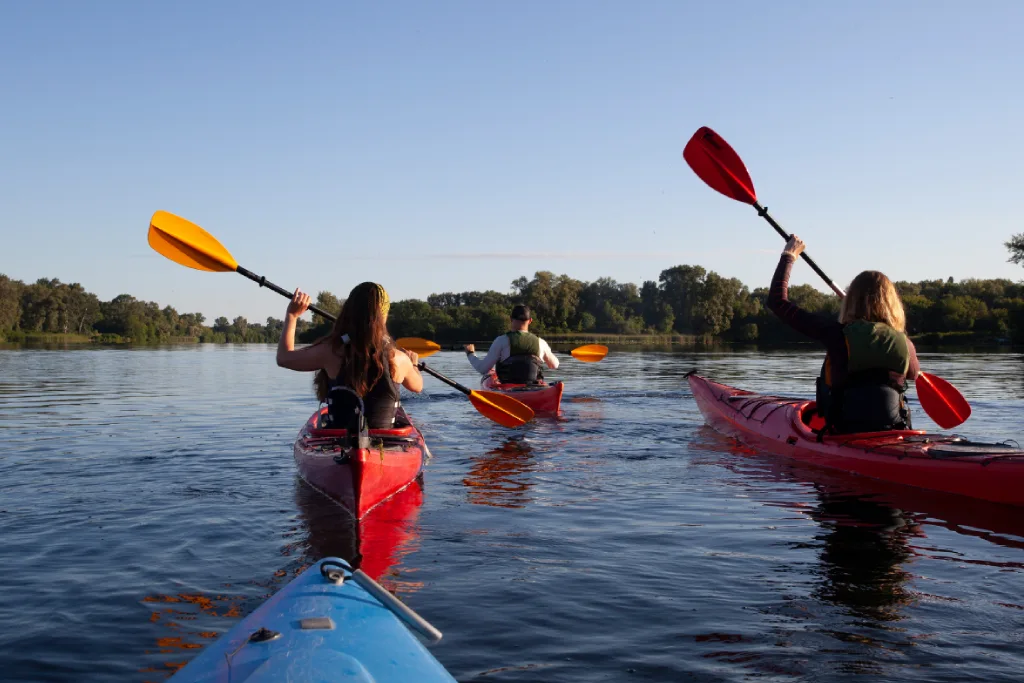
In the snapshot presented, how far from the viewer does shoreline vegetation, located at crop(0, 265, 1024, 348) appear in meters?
60.0

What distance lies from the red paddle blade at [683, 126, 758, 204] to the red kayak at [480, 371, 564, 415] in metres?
3.98

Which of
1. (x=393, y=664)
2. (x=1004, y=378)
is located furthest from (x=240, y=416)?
(x=1004, y=378)

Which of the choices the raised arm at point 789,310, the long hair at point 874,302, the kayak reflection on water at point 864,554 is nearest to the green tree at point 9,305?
the raised arm at point 789,310

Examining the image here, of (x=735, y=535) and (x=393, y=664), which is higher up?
(x=393, y=664)

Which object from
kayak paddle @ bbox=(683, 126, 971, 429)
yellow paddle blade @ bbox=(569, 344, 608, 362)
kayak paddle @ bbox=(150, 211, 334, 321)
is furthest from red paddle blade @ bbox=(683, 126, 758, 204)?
yellow paddle blade @ bbox=(569, 344, 608, 362)

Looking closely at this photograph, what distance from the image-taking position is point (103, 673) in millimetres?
3020

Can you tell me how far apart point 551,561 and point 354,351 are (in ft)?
6.36

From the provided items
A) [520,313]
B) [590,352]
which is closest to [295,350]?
[520,313]

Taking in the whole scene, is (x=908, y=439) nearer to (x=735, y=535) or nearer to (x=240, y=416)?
(x=735, y=535)

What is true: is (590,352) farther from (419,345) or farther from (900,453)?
(900,453)

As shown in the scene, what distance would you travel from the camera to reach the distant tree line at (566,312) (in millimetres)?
60366

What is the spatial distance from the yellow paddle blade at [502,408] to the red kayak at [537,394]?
10.0ft

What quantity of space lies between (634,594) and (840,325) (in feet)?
12.0

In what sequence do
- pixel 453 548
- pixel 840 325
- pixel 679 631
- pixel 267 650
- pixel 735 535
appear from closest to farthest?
pixel 267 650
pixel 679 631
pixel 453 548
pixel 735 535
pixel 840 325
